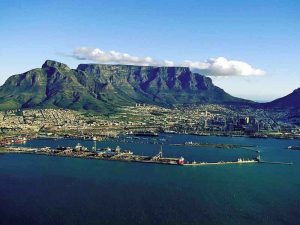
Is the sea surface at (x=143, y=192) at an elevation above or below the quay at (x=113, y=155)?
below

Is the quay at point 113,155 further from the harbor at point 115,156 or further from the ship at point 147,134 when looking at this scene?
the ship at point 147,134

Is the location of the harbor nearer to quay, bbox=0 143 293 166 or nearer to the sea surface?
quay, bbox=0 143 293 166

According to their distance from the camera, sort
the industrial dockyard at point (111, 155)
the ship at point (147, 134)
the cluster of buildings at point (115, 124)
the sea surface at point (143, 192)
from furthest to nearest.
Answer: the cluster of buildings at point (115, 124) → the ship at point (147, 134) → the industrial dockyard at point (111, 155) → the sea surface at point (143, 192)

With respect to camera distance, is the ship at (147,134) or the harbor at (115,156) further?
the ship at (147,134)

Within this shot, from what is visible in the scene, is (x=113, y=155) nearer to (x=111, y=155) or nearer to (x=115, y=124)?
(x=111, y=155)

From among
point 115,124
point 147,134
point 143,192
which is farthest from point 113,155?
point 115,124

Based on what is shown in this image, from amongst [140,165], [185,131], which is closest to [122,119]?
[185,131]

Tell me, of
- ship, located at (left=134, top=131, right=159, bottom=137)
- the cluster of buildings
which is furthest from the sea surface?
the cluster of buildings

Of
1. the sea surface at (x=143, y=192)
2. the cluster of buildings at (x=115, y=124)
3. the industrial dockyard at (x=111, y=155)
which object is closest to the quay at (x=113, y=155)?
the industrial dockyard at (x=111, y=155)

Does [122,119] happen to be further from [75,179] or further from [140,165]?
[75,179]
